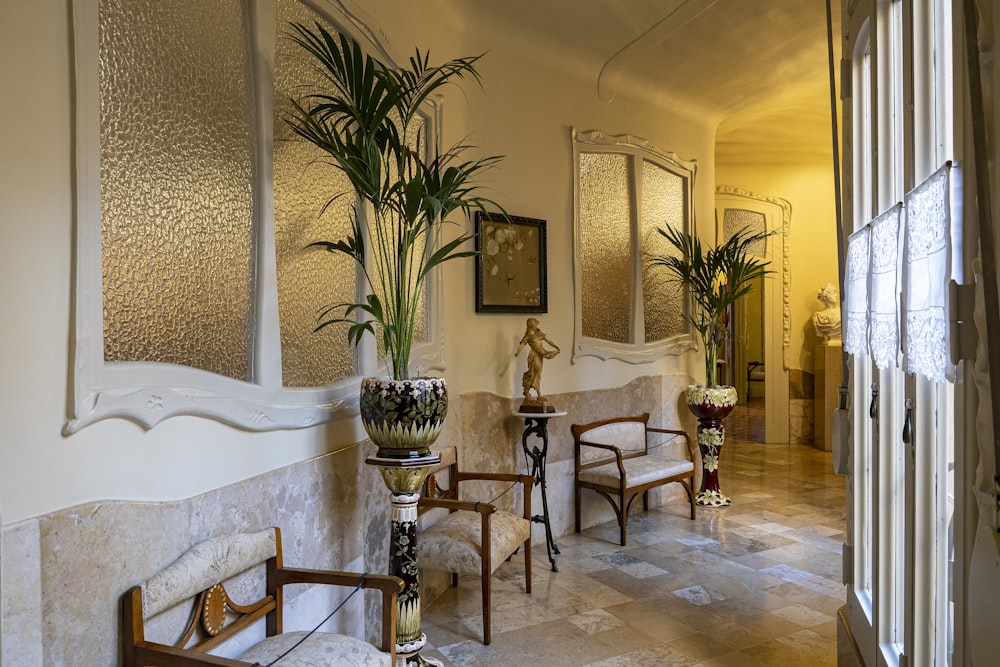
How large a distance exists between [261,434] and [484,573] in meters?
1.32

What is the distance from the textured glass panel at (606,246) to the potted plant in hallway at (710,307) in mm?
366

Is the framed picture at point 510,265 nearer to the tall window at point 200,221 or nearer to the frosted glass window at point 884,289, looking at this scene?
the tall window at point 200,221

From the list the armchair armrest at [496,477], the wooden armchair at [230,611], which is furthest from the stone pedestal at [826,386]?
the wooden armchair at [230,611]

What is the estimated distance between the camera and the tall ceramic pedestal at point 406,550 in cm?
272

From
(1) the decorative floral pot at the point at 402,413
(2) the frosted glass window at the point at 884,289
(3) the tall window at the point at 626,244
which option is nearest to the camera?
(2) the frosted glass window at the point at 884,289

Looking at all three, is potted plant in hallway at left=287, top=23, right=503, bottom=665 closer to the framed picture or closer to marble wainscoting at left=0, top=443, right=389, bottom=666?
marble wainscoting at left=0, top=443, right=389, bottom=666

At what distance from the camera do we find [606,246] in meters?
5.29

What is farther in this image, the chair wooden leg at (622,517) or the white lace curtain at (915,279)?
the chair wooden leg at (622,517)

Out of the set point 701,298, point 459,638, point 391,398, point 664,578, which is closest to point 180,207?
point 391,398

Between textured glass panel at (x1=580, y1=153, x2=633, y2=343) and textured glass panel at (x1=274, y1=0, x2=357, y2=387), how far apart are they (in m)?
2.42

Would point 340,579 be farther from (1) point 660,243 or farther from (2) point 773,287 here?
(2) point 773,287

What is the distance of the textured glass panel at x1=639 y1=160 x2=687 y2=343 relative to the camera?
5.62 m

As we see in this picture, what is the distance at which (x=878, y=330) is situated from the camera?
5.92 ft

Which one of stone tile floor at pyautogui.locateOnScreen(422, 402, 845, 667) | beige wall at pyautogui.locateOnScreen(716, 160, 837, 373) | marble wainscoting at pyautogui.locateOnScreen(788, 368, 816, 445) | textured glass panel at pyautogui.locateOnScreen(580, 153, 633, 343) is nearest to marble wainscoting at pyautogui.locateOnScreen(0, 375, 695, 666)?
stone tile floor at pyautogui.locateOnScreen(422, 402, 845, 667)
